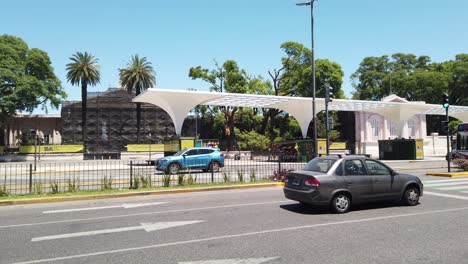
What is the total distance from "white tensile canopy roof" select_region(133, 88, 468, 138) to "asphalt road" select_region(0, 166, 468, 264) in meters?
24.5

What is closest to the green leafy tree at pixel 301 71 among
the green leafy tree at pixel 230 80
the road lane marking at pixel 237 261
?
the green leafy tree at pixel 230 80

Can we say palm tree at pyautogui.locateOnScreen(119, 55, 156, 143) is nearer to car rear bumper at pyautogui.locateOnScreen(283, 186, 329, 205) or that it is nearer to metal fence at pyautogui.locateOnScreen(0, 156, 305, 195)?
metal fence at pyautogui.locateOnScreen(0, 156, 305, 195)

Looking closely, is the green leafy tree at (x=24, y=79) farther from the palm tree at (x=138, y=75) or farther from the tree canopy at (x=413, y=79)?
the tree canopy at (x=413, y=79)

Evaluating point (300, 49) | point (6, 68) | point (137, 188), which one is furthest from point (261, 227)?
point (300, 49)

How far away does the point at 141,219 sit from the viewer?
9.36 metres

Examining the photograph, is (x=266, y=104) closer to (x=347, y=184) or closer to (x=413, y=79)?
(x=347, y=184)

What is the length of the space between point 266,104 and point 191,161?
2022cm

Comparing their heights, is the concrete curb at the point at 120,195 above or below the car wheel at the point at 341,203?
below

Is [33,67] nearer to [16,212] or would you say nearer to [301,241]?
[16,212]

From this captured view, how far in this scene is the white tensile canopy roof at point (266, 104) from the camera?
36.4 meters

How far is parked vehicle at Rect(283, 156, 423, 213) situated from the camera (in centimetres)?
945

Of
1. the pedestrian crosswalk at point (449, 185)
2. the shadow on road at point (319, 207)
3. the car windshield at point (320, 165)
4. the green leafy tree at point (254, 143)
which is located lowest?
the shadow on road at point (319, 207)

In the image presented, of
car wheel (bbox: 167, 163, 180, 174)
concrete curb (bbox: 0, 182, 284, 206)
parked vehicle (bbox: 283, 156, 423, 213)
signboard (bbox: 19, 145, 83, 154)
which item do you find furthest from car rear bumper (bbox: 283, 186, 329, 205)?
signboard (bbox: 19, 145, 83, 154)

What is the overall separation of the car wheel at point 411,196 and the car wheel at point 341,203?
1.81 meters
